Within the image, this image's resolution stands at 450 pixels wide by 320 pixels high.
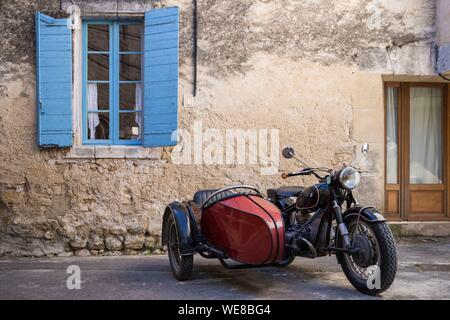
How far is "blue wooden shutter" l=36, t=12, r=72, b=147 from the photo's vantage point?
23.0 ft

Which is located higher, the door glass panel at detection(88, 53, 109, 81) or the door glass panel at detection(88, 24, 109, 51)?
the door glass panel at detection(88, 24, 109, 51)

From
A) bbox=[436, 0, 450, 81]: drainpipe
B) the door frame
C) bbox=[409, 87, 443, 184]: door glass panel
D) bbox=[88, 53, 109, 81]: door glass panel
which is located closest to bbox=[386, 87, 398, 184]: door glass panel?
the door frame

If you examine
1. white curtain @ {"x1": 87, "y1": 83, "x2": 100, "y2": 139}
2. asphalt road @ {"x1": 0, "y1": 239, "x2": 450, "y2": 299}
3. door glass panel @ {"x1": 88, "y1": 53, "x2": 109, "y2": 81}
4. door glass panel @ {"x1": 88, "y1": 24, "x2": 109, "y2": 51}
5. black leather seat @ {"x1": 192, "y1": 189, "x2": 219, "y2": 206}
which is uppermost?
door glass panel @ {"x1": 88, "y1": 24, "x2": 109, "y2": 51}

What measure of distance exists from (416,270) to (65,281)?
3341 mm

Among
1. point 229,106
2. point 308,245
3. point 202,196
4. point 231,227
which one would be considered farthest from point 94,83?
point 308,245

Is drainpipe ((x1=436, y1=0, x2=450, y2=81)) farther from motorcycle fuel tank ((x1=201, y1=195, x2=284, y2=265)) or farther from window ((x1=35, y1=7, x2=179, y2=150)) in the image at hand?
motorcycle fuel tank ((x1=201, y1=195, x2=284, y2=265))

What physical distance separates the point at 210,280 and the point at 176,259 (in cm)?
39

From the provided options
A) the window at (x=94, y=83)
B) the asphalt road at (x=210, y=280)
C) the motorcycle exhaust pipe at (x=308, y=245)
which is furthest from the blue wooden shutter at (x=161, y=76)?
the motorcycle exhaust pipe at (x=308, y=245)

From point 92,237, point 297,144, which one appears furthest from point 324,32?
point 92,237

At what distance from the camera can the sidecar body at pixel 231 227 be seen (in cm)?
457

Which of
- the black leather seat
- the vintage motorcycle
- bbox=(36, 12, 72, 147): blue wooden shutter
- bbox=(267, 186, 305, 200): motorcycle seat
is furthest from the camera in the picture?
bbox=(36, 12, 72, 147): blue wooden shutter

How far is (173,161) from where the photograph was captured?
7164 millimetres

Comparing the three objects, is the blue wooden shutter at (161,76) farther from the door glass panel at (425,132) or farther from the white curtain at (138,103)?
the door glass panel at (425,132)

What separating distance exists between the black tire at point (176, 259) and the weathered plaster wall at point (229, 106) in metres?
1.63
